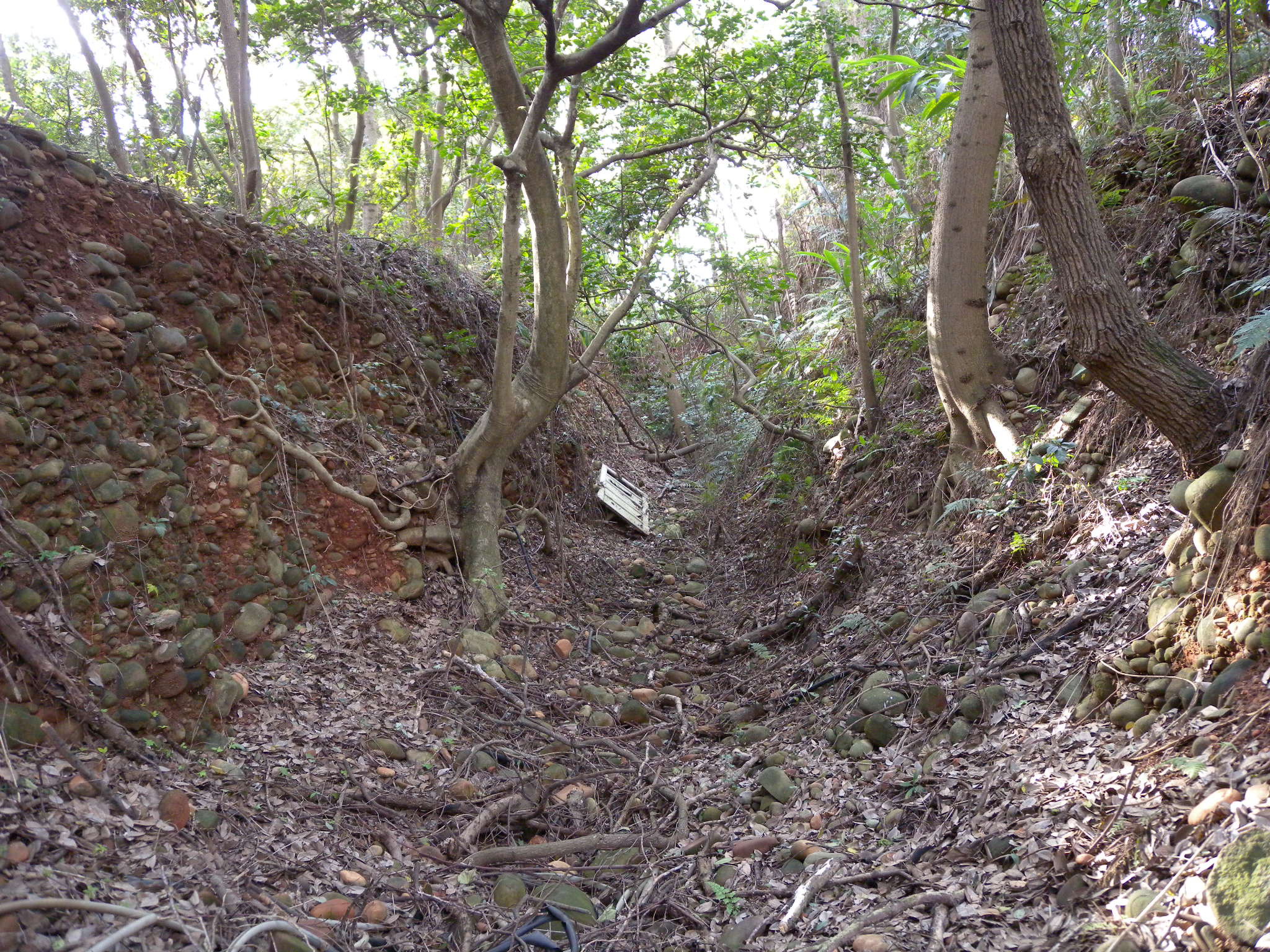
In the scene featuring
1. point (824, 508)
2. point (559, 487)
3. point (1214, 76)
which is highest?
point (1214, 76)

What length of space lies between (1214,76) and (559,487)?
6532 millimetres

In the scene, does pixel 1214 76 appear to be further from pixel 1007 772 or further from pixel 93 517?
pixel 93 517

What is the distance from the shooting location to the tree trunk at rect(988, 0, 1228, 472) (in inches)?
161

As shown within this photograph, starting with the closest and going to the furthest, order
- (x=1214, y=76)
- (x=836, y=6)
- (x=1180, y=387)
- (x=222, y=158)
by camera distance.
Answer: (x=1180, y=387) → (x=1214, y=76) → (x=222, y=158) → (x=836, y=6)

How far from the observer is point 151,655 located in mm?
4090

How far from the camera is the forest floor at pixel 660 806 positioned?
9.32 ft

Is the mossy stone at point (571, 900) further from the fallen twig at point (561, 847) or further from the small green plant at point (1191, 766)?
the small green plant at point (1191, 766)

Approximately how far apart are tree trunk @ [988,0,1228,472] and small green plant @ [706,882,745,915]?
3.05 metres

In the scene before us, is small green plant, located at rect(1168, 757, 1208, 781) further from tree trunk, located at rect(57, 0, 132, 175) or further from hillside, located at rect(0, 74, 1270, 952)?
tree trunk, located at rect(57, 0, 132, 175)

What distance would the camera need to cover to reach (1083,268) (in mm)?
4211

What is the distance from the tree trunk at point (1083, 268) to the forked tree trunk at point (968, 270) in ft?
6.70

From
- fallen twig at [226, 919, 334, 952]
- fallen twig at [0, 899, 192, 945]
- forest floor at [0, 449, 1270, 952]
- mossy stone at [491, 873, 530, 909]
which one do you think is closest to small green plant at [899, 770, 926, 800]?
forest floor at [0, 449, 1270, 952]

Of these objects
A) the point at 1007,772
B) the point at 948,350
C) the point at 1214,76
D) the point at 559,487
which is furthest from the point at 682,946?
the point at 1214,76

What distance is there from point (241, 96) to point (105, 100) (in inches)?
59.8
